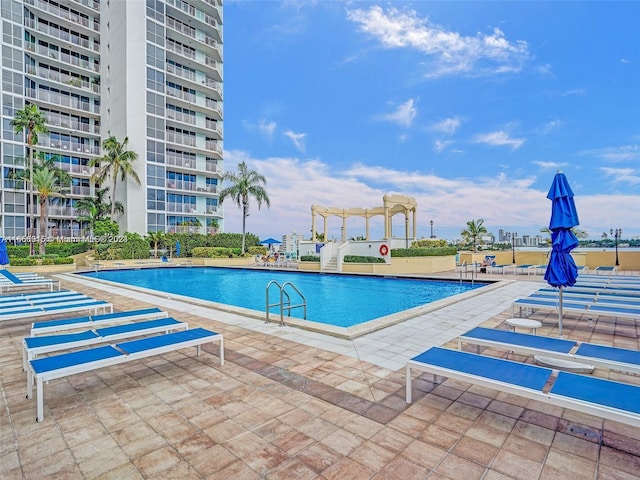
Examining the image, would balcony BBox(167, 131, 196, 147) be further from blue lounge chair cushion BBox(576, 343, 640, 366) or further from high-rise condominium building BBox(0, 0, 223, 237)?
blue lounge chair cushion BBox(576, 343, 640, 366)

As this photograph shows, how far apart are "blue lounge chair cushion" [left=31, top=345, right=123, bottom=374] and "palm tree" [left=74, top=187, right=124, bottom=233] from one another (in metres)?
28.0

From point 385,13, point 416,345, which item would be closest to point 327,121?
point 385,13

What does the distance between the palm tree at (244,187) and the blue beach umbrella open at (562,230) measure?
964 inches

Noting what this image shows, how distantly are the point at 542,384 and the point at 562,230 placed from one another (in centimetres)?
286

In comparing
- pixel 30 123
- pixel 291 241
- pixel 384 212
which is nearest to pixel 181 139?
pixel 30 123

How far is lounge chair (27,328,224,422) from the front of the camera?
3.09m

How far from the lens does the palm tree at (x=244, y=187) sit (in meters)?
27.4

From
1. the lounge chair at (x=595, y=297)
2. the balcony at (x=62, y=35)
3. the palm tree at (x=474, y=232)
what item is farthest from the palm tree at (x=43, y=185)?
the palm tree at (x=474, y=232)

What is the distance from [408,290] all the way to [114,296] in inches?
415

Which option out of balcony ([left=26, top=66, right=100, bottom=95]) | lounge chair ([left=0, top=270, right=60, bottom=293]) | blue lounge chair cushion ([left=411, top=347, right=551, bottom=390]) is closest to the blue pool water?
lounge chair ([left=0, top=270, right=60, bottom=293])

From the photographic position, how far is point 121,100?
29703 millimetres

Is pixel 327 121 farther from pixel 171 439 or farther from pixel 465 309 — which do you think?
pixel 171 439

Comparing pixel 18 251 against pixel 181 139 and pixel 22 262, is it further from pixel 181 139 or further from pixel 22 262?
pixel 181 139

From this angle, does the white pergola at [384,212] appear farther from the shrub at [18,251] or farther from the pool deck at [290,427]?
the shrub at [18,251]
